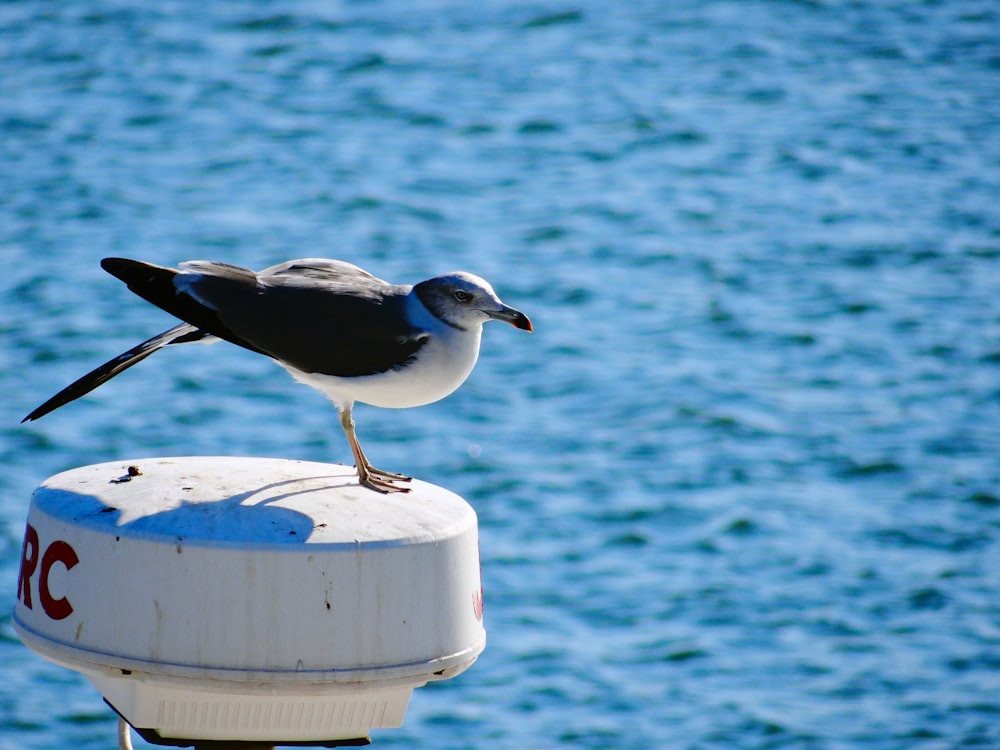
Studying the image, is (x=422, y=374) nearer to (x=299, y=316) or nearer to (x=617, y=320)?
(x=299, y=316)

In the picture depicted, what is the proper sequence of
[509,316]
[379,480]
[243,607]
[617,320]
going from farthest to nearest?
[617,320]
[509,316]
[379,480]
[243,607]

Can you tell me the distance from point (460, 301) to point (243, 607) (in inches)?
48.8

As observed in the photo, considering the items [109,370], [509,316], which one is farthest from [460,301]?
[109,370]

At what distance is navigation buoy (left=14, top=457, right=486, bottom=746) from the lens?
2850 mm

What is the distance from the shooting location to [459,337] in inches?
150

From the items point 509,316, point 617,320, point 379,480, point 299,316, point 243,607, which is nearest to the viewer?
point 243,607

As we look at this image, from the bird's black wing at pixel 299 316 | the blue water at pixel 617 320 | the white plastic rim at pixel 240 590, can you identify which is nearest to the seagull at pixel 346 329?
the bird's black wing at pixel 299 316

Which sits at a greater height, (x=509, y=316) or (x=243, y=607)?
(x=509, y=316)

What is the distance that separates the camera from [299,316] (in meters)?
3.74

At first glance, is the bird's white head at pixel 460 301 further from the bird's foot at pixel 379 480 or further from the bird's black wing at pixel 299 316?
the bird's foot at pixel 379 480

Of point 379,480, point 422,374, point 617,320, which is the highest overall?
point 422,374

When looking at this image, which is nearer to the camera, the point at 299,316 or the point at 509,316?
the point at 299,316

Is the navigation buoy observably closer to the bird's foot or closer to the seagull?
the bird's foot

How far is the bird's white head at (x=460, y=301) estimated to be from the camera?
381cm
